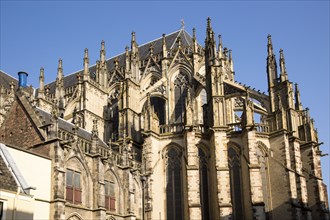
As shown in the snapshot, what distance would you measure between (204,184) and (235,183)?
219 centimetres

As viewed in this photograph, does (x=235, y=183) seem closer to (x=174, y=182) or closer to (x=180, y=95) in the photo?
(x=174, y=182)

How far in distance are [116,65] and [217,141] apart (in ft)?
54.5

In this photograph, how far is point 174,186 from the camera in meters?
32.4

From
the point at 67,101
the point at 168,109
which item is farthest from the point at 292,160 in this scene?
the point at 67,101

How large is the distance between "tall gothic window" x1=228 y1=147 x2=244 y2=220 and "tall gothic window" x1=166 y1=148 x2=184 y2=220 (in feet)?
11.9

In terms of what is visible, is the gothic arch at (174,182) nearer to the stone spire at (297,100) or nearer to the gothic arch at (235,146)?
the gothic arch at (235,146)

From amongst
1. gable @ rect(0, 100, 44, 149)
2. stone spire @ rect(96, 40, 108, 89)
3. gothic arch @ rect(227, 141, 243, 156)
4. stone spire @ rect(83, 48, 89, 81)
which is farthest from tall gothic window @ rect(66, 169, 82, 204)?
stone spire @ rect(96, 40, 108, 89)

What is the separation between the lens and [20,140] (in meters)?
25.5

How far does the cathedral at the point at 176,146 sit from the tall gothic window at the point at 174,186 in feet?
0.24

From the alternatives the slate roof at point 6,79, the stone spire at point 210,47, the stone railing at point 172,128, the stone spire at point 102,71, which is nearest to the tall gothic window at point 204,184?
the stone railing at point 172,128

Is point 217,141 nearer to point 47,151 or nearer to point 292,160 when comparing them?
point 292,160

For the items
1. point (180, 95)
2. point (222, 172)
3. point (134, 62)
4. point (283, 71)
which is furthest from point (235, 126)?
point (134, 62)

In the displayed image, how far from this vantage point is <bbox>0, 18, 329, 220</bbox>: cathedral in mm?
25438

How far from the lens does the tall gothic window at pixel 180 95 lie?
39.2m
